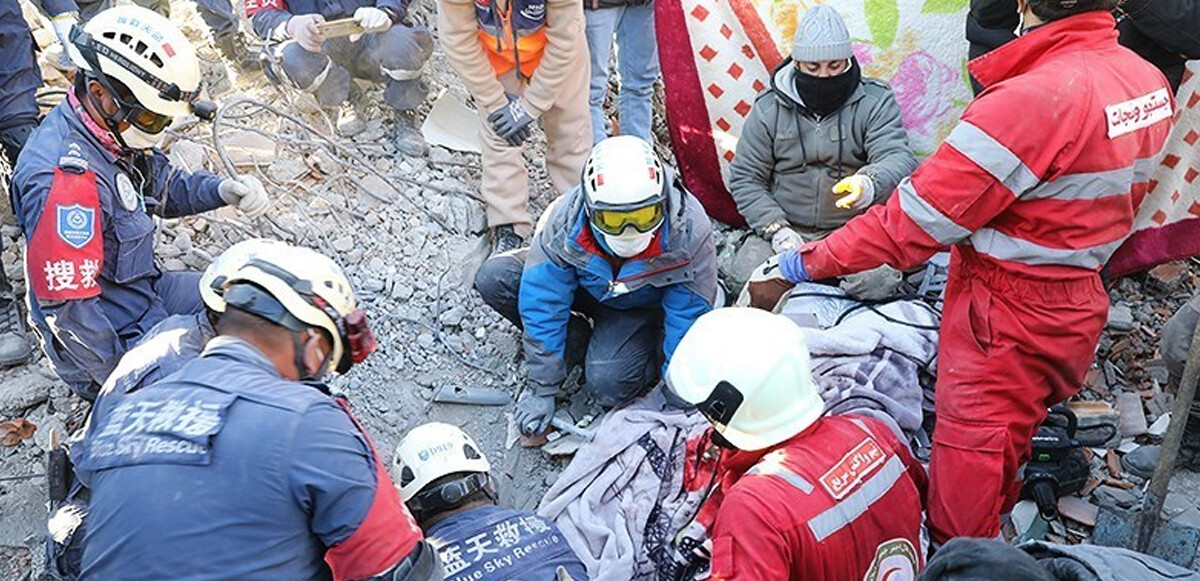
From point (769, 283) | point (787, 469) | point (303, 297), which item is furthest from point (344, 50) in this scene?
point (787, 469)

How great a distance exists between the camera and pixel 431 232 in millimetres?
5410

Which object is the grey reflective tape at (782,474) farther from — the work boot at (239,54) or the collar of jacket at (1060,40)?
the work boot at (239,54)

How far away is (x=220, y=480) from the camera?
224 cm

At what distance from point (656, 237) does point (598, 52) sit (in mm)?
1691

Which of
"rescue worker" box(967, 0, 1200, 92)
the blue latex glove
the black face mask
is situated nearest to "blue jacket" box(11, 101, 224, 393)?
the blue latex glove

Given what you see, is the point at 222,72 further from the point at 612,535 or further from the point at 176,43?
the point at 612,535

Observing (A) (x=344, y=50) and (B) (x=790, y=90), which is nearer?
(B) (x=790, y=90)

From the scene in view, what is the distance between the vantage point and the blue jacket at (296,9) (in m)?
5.39

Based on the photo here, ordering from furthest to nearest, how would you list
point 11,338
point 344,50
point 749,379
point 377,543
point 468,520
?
point 344,50 < point 11,338 < point 468,520 < point 749,379 < point 377,543

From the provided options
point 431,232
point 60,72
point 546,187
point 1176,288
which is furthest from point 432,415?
point 1176,288

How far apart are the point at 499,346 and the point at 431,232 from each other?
0.82 meters

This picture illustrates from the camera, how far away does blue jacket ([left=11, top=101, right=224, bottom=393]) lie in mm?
3598

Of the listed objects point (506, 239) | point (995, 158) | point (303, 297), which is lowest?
Result: point (506, 239)

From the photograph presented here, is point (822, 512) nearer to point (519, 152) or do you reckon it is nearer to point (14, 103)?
point (519, 152)
